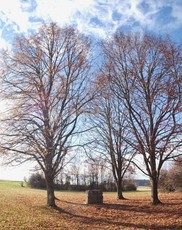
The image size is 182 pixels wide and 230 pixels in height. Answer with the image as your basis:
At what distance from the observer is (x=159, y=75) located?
18938 mm

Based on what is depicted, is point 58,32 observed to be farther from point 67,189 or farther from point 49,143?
point 67,189

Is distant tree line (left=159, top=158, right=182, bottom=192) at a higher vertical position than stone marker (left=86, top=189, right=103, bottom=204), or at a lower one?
higher

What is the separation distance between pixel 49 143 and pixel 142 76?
7073 mm

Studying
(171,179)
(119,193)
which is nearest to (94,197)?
(119,193)

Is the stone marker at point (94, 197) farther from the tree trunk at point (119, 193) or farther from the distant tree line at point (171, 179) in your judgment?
the distant tree line at point (171, 179)

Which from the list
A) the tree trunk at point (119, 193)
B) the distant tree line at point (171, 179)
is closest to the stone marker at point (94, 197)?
the tree trunk at point (119, 193)

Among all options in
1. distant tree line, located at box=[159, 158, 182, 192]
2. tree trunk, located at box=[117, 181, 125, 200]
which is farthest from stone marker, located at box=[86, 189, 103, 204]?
distant tree line, located at box=[159, 158, 182, 192]

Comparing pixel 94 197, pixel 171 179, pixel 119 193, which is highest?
pixel 171 179

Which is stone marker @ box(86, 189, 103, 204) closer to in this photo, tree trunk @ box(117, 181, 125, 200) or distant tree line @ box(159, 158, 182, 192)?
tree trunk @ box(117, 181, 125, 200)

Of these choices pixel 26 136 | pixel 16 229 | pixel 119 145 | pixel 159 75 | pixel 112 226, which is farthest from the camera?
pixel 119 145

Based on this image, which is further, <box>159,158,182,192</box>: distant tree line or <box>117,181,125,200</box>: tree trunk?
<box>159,158,182,192</box>: distant tree line

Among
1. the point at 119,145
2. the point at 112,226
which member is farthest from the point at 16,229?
the point at 119,145

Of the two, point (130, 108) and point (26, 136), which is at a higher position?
point (130, 108)

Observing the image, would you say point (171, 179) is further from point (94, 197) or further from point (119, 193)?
point (94, 197)
